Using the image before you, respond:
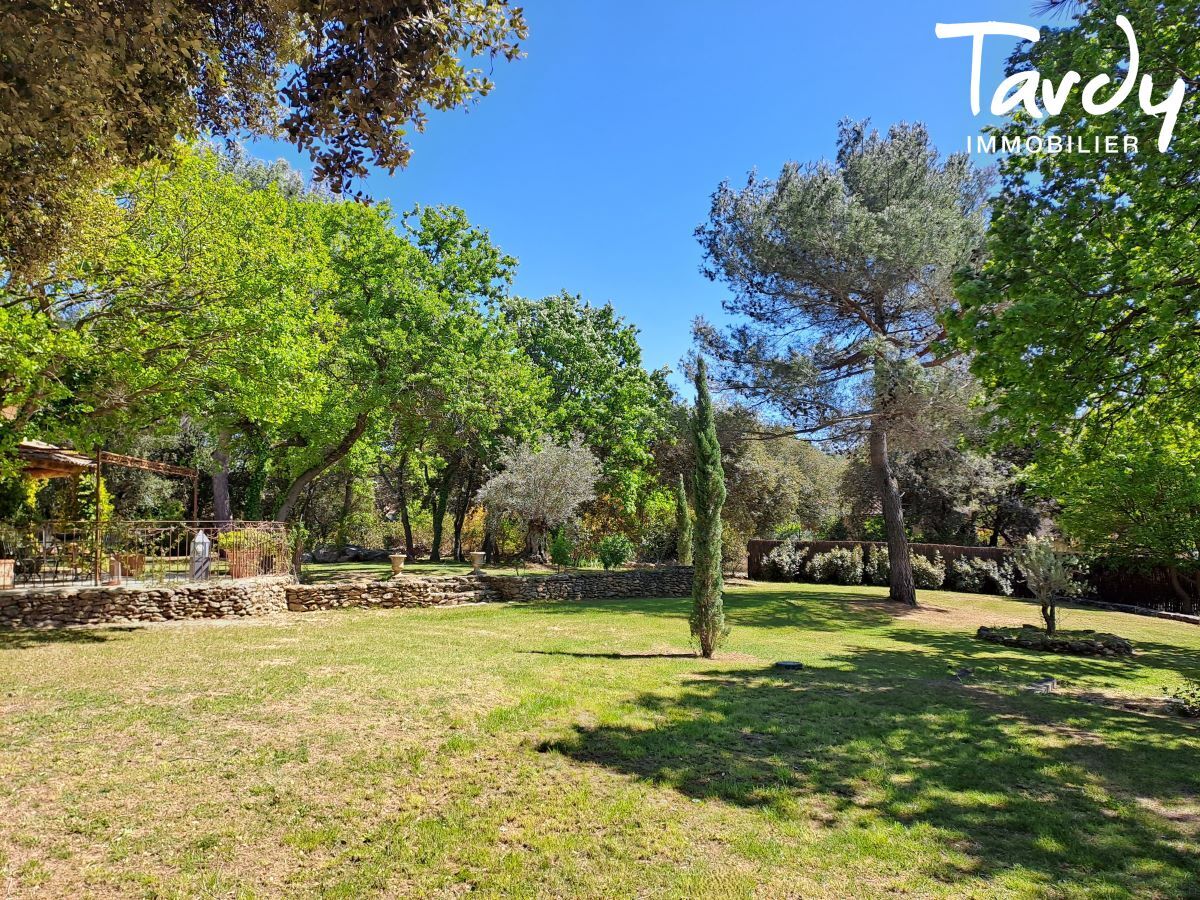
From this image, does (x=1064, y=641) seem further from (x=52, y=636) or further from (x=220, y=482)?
(x=220, y=482)

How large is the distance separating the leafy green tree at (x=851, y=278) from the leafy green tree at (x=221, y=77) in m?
14.8

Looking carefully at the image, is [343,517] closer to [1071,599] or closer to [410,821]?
[410,821]

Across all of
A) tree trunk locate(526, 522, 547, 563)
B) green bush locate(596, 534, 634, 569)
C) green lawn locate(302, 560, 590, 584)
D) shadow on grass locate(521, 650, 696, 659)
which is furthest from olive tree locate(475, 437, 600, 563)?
shadow on grass locate(521, 650, 696, 659)

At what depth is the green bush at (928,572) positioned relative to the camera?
76.2 feet

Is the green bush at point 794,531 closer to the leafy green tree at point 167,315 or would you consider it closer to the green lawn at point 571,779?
the green lawn at point 571,779

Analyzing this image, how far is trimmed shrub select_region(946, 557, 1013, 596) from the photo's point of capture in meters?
22.7

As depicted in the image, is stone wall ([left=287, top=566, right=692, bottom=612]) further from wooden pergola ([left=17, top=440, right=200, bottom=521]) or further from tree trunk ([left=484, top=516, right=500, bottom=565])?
tree trunk ([left=484, top=516, right=500, bottom=565])

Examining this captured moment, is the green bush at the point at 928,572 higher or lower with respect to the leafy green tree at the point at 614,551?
lower

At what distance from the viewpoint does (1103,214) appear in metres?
7.55

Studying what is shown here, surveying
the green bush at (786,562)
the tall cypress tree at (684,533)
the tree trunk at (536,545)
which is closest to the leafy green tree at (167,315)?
the tree trunk at (536,545)

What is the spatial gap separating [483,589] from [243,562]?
6144 mm

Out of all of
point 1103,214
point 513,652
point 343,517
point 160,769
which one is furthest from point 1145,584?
point 343,517

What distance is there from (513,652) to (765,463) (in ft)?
64.5

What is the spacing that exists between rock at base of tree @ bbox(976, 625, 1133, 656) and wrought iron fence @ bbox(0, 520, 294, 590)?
1711cm
